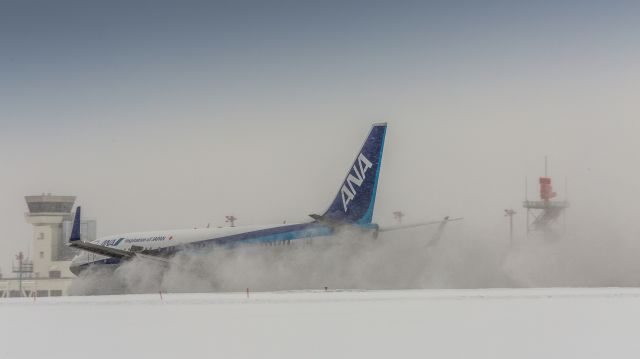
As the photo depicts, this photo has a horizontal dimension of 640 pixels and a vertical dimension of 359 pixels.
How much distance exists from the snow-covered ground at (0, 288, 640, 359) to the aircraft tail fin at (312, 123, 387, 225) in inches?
658

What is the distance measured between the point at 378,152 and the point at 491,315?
30.8m

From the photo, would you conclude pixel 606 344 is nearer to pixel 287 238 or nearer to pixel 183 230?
pixel 287 238

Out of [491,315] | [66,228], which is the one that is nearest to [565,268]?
[491,315]

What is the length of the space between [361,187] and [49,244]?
144 meters

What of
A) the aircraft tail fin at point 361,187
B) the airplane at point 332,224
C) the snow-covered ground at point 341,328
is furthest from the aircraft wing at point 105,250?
the snow-covered ground at point 341,328

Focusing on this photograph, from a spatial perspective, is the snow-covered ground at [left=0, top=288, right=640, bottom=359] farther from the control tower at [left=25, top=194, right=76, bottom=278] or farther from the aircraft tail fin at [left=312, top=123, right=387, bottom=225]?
the control tower at [left=25, top=194, right=76, bottom=278]

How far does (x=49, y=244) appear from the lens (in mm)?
192250

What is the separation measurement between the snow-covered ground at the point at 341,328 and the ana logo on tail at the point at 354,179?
17347 millimetres

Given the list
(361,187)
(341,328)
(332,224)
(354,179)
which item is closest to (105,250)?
(332,224)

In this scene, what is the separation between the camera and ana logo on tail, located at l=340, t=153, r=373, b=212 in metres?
63.9

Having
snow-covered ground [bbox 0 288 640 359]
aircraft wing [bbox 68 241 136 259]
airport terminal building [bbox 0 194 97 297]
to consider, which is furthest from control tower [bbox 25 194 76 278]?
snow-covered ground [bbox 0 288 640 359]

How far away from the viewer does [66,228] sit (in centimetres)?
19475

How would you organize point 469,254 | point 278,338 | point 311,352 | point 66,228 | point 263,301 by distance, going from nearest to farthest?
1. point 311,352
2. point 278,338
3. point 263,301
4. point 469,254
5. point 66,228

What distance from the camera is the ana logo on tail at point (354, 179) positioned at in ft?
210
